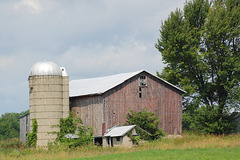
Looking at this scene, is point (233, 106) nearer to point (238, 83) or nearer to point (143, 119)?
point (238, 83)

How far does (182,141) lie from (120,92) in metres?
7.41

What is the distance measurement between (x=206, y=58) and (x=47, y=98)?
17.6m

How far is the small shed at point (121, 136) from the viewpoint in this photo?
3059 centimetres

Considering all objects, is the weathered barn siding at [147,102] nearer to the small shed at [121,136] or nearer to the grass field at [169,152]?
the small shed at [121,136]

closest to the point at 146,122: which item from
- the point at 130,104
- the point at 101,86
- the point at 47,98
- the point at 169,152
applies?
the point at 130,104

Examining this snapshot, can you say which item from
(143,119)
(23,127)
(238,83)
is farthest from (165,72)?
(23,127)

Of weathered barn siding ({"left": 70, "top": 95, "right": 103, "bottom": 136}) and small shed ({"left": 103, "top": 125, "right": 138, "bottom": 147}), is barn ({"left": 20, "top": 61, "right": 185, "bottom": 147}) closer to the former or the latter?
weathered barn siding ({"left": 70, "top": 95, "right": 103, "bottom": 136})

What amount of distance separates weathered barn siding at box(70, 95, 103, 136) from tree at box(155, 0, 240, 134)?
11.1 meters

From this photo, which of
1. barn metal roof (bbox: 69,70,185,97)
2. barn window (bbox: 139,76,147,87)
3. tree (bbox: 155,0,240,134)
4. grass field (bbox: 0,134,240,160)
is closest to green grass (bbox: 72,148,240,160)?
grass field (bbox: 0,134,240,160)

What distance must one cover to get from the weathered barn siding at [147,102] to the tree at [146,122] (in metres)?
0.82

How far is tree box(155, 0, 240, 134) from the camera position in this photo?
1597 inches

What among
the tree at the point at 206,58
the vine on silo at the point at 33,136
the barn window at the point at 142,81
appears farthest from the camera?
the tree at the point at 206,58

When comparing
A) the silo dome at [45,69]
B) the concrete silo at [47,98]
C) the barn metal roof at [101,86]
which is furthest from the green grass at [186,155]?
the silo dome at [45,69]

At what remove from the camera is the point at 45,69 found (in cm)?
3528
